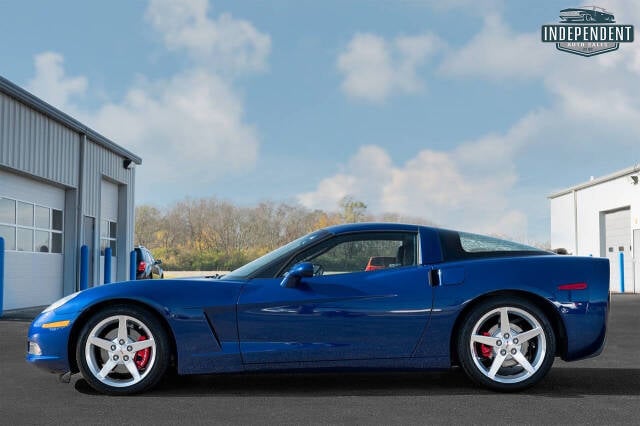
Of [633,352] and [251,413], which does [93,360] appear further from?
[633,352]

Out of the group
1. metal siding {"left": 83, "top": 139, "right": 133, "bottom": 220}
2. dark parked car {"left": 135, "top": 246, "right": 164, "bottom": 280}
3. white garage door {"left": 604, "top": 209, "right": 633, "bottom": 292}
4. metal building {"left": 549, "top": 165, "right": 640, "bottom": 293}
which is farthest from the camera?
white garage door {"left": 604, "top": 209, "right": 633, "bottom": 292}

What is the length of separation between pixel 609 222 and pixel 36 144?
74.8 feet

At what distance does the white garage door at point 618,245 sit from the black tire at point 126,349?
25382mm

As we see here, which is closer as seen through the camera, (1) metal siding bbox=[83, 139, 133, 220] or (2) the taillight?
(2) the taillight

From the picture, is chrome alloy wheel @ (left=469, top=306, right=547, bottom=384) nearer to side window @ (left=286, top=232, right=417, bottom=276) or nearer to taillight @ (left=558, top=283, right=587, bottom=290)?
taillight @ (left=558, top=283, right=587, bottom=290)

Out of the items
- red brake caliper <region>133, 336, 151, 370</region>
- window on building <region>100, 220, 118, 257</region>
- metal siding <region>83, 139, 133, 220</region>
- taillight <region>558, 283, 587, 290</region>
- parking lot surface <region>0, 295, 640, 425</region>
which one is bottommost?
Result: parking lot surface <region>0, 295, 640, 425</region>

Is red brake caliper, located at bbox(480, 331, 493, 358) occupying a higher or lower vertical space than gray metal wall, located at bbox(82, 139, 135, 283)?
lower

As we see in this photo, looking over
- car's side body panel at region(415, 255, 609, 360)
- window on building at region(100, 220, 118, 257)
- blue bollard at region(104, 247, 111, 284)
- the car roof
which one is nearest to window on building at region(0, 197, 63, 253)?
blue bollard at region(104, 247, 111, 284)

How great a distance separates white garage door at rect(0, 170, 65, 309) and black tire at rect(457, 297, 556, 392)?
13.4m

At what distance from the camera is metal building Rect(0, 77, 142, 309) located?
1655 centimetres

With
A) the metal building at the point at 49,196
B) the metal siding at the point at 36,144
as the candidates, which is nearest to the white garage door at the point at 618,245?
the metal building at the point at 49,196

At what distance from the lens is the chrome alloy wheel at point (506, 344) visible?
555 cm

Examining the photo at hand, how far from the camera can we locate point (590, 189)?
105 feet

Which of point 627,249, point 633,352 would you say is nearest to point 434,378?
point 633,352
